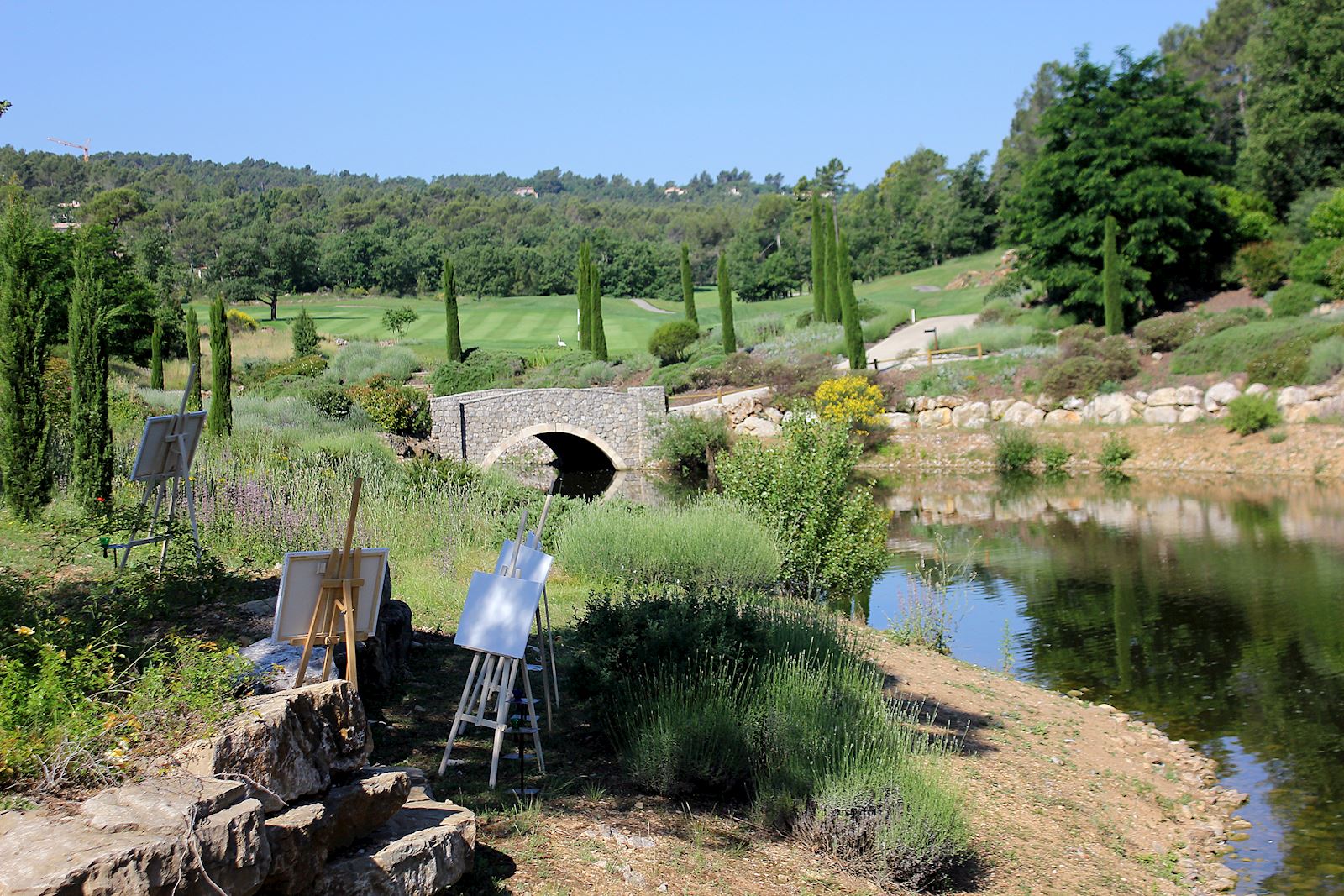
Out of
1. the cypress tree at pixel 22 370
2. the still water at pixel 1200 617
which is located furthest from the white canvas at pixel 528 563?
the cypress tree at pixel 22 370

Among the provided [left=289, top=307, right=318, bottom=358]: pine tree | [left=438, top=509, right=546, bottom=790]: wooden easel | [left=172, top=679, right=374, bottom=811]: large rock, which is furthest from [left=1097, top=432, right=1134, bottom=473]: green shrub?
[left=289, top=307, right=318, bottom=358]: pine tree

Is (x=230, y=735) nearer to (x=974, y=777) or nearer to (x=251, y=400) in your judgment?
(x=974, y=777)

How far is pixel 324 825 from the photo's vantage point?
152 inches

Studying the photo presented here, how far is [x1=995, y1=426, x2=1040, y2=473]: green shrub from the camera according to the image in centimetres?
2778

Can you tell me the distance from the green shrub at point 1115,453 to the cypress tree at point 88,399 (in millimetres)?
21840

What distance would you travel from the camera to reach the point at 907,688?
9172 millimetres

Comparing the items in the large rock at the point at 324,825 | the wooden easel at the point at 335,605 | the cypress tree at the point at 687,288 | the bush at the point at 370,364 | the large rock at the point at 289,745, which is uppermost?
the cypress tree at the point at 687,288

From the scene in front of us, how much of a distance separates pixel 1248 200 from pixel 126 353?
3702 centimetres

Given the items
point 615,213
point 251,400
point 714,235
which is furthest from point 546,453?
point 615,213

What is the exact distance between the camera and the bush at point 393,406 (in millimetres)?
31587

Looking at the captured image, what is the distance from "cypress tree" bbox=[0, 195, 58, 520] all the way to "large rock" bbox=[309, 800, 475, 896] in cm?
965

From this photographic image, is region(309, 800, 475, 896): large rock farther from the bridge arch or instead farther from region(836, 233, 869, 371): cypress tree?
region(836, 233, 869, 371): cypress tree

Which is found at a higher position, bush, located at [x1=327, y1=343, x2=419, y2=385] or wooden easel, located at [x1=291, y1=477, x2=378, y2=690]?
bush, located at [x1=327, y1=343, x2=419, y2=385]

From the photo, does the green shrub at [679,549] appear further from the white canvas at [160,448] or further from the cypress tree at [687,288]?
the cypress tree at [687,288]
